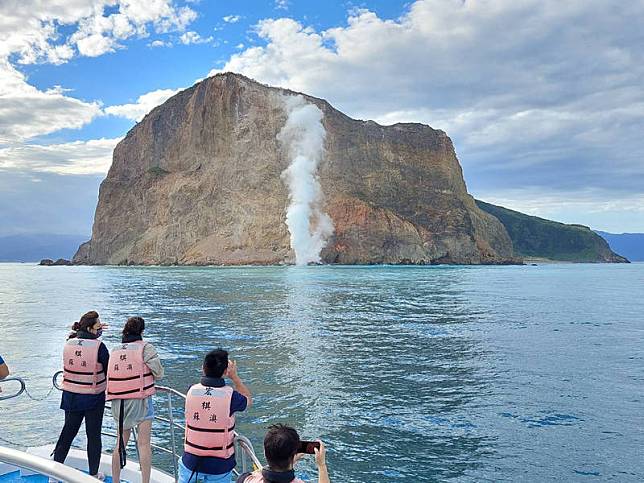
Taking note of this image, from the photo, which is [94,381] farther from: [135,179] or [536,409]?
[135,179]

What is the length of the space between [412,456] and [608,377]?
10.5m

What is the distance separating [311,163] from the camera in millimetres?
133750

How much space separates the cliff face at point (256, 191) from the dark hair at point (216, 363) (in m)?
119

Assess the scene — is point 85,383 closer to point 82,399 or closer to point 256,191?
point 82,399

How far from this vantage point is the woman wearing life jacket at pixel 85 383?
7305 mm

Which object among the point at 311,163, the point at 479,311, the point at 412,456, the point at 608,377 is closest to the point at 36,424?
the point at 412,456

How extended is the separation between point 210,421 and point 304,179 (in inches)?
4929

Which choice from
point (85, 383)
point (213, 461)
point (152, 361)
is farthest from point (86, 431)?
point (213, 461)

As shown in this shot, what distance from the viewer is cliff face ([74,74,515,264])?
423ft

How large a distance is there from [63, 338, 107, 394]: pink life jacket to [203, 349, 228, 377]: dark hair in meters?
2.17

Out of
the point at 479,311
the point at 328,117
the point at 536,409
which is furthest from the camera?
the point at 328,117

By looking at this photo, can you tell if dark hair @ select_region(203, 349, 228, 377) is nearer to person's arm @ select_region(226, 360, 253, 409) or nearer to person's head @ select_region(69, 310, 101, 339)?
person's arm @ select_region(226, 360, 253, 409)

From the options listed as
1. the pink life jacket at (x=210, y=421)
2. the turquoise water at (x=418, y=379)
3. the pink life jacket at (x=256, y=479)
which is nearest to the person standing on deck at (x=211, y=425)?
the pink life jacket at (x=210, y=421)

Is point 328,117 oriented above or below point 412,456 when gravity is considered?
above
